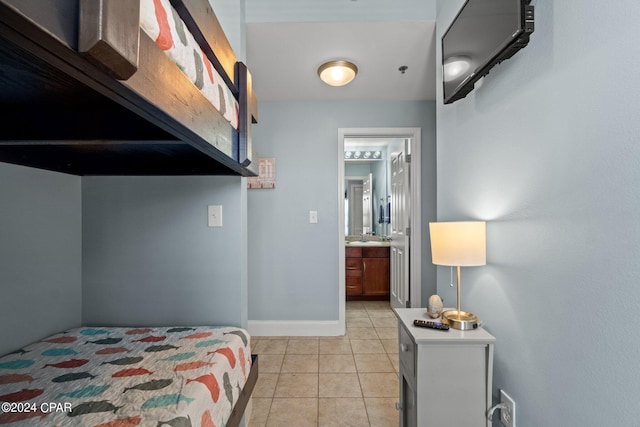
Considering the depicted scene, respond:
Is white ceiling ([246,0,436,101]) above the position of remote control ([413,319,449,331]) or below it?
above

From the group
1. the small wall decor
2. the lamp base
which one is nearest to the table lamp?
the lamp base

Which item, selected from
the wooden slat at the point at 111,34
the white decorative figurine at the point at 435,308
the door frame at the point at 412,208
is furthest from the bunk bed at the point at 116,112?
the door frame at the point at 412,208

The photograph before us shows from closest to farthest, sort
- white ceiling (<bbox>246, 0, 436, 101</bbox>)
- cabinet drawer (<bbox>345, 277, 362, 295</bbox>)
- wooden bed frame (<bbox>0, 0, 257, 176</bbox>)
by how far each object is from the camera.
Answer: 1. wooden bed frame (<bbox>0, 0, 257, 176</bbox>)
2. white ceiling (<bbox>246, 0, 436, 101</bbox>)
3. cabinet drawer (<bbox>345, 277, 362, 295</bbox>)

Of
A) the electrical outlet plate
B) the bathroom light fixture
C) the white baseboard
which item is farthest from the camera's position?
the bathroom light fixture

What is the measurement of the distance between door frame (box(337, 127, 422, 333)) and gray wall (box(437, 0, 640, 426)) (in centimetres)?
158

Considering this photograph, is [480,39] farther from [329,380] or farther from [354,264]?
[354,264]

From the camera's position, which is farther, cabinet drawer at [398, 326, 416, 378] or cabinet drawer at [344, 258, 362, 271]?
cabinet drawer at [344, 258, 362, 271]

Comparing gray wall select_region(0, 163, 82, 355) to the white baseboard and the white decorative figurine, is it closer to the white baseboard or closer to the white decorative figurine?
the white baseboard

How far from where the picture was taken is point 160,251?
157cm

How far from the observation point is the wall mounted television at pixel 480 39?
1016mm

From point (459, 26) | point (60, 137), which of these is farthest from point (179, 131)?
point (459, 26)

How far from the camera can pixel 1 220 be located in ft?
3.96

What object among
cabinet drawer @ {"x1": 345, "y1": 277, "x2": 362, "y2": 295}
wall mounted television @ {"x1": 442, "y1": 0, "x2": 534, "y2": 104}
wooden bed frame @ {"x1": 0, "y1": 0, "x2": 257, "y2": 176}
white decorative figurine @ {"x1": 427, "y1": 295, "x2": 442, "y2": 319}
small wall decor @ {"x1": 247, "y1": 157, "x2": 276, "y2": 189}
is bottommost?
cabinet drawer @ {"x1": 345, "y1": 277, "x2": 362, "y2": 295}

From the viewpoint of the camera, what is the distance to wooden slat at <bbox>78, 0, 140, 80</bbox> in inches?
15.5
